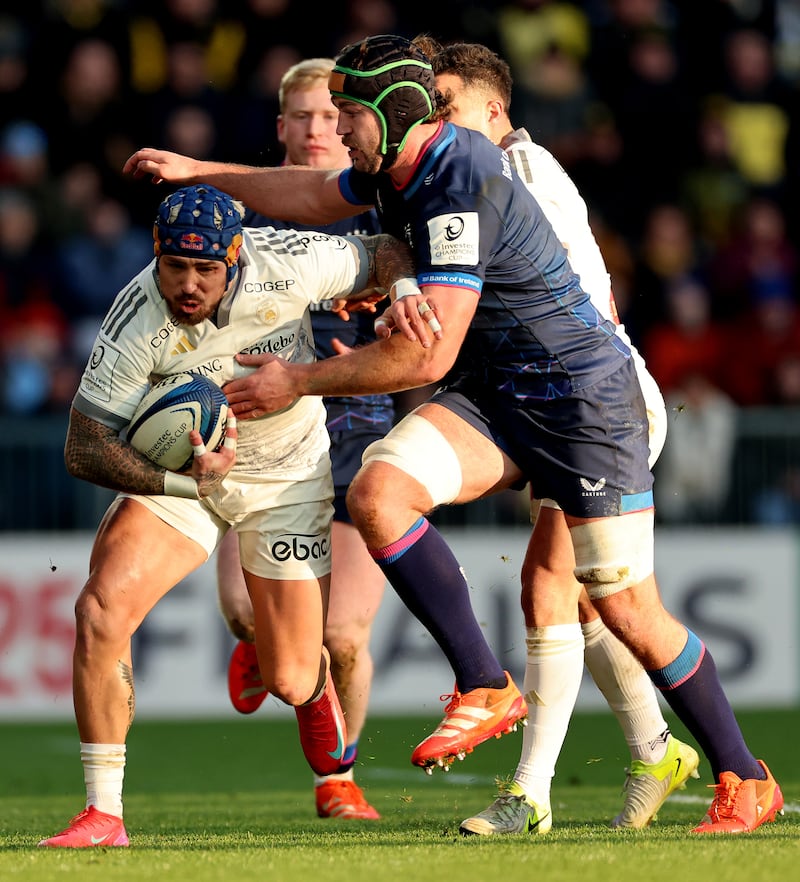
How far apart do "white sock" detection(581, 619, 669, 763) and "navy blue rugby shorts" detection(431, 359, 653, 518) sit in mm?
784

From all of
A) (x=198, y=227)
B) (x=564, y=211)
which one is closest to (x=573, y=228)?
(x=564, y=211)

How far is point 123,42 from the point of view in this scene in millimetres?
14117

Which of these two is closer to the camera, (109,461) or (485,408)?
(109,461)

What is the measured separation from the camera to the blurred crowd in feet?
41.3

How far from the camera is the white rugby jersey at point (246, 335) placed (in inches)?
235

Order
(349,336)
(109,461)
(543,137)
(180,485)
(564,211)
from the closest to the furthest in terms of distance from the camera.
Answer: (109,461) → (180,485) → (564,211) → (349,336) → (543,137)

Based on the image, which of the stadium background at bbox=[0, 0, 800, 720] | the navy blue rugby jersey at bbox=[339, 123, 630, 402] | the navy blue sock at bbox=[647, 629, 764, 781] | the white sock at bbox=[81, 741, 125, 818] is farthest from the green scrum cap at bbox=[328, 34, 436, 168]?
the stadium background at bbox=[0, 0, 800, 720]

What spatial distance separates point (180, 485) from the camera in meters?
6.02

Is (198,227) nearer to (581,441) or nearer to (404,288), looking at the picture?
(404,288)

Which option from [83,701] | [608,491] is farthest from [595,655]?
[83,701]

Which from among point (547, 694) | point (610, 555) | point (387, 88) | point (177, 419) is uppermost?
point (387, 88)

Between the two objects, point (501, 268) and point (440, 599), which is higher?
point (501, 268)

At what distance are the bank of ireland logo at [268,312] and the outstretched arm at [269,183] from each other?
1.98ft

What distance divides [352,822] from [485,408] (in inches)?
75.4
